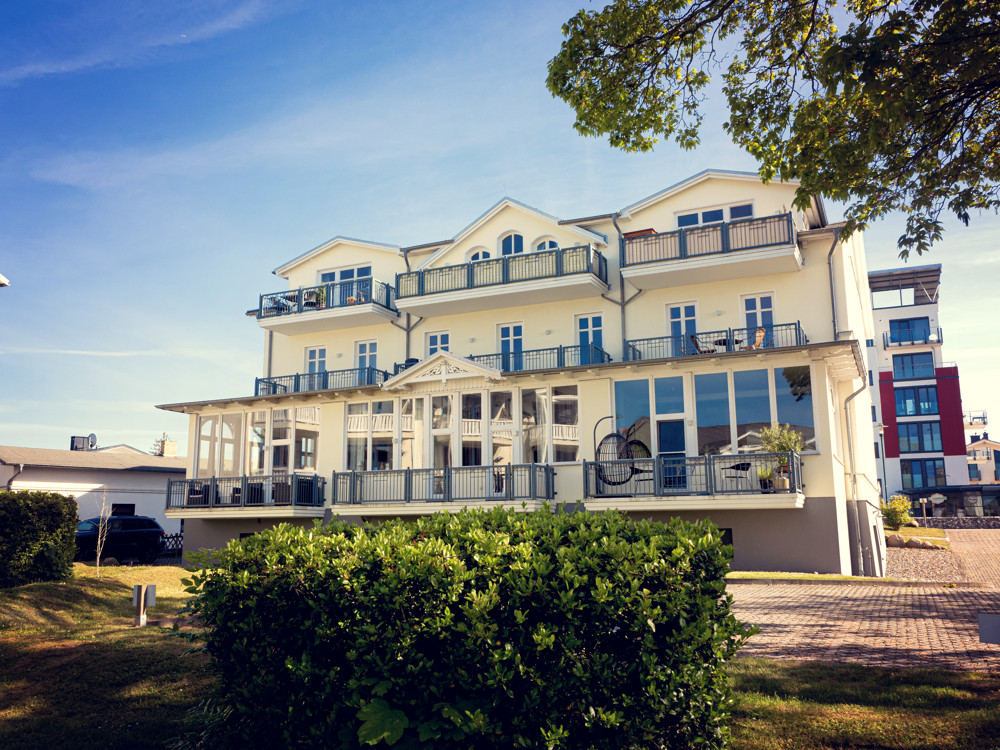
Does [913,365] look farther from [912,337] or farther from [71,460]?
[71,460]

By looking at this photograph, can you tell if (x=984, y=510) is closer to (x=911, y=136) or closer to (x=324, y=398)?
(x=324, y=398)

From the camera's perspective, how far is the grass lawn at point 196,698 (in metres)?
5.82

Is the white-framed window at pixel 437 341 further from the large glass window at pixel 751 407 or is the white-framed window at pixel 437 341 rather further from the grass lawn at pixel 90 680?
the grass lawn at pixel 90 680

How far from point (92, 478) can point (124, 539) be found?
35.5 ft

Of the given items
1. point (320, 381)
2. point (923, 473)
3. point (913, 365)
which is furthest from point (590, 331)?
point (913, 365)

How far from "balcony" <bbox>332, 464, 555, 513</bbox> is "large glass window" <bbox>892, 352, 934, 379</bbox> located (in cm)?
5328

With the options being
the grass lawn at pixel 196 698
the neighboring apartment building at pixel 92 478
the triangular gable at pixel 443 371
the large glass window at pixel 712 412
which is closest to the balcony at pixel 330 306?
the triangular gable at pixel 443 371

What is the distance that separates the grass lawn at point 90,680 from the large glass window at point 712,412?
1399cm

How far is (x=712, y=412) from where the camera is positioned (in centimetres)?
2095

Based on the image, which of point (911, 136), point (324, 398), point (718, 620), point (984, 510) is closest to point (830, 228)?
point (911, 136)

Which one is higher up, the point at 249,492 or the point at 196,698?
the point at 249,492

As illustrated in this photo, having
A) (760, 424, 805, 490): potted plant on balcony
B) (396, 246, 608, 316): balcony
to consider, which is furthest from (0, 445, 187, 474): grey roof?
(760, 424, 805, 490): potted plant on balcony

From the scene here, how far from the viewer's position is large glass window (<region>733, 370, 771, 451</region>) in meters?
20.3

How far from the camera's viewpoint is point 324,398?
2647cm
